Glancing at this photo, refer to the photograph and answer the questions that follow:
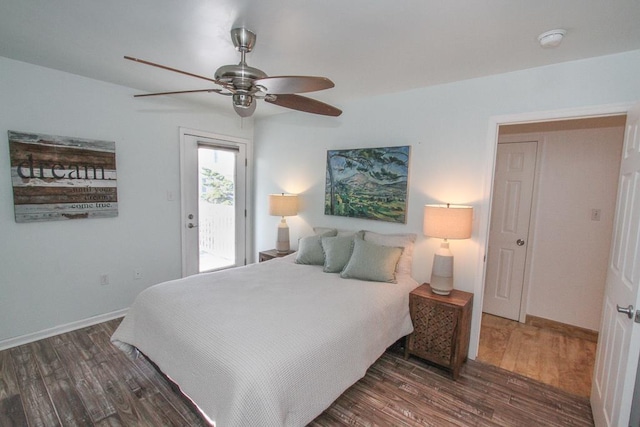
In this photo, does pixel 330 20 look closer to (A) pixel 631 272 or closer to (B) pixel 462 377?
(A) pixel 631 272

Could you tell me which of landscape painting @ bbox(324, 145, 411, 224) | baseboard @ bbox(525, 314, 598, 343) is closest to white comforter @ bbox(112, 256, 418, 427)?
landscape painting @ bbox(324, 145, 411, 224)

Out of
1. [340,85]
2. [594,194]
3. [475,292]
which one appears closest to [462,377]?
[475,292]

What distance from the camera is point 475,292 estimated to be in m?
2.53

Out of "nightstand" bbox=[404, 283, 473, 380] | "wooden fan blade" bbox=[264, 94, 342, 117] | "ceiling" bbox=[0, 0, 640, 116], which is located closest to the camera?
"ceiling" bbox=[0, 0, 640, 116]

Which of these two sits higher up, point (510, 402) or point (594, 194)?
point (594, 194)

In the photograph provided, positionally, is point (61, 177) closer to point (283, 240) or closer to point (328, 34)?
point (283, 240)

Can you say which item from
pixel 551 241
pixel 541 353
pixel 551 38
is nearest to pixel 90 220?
pixel 551 38

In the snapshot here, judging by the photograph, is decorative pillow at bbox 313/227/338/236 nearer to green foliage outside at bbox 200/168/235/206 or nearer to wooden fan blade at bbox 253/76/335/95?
green foliage outside at bbox 200/168/235/206

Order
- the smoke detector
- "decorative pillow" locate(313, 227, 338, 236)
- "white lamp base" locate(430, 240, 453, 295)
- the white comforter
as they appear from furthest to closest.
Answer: "decorative pillow" locate(313, 227, 338, 236) < "white lamp base" locate(430, 240, 453, 295) < the smoke detector < the white comforter

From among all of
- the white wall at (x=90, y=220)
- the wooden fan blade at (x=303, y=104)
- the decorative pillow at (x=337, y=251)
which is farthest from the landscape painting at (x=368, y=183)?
the white wall at (x=90, y=220)

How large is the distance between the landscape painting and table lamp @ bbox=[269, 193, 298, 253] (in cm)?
43

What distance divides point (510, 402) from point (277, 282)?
1903 mm

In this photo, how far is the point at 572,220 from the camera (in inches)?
121

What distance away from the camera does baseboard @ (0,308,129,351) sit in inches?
99.0
